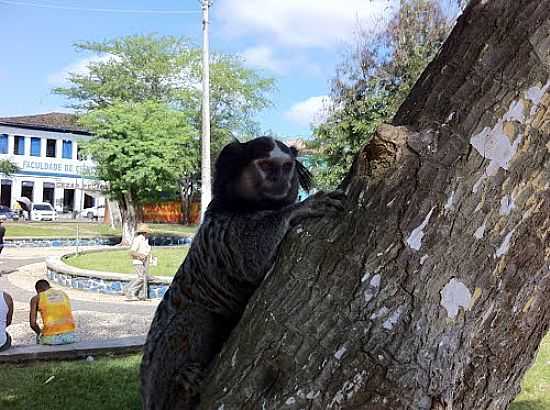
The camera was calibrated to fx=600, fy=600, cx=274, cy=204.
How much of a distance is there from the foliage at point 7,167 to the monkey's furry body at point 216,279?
45.1 meters

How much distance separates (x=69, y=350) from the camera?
757 centimetres

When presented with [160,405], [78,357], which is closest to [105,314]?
[78,357]

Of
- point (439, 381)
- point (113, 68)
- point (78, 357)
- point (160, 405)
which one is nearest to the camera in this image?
point (439, 381)

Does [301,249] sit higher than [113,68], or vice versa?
[113,68]

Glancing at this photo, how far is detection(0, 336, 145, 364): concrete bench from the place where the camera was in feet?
23.8

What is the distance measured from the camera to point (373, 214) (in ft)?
5.05

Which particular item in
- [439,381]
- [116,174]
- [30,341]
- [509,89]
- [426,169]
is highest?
[116,174]

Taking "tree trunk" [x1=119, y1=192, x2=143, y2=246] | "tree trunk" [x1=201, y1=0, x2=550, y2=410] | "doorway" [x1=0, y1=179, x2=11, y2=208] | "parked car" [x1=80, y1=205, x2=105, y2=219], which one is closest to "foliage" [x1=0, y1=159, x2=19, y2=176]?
"doorway" [x1=0, y1=179, x2=11, y2=208]

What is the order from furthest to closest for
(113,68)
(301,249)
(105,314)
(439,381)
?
(113,68), (105,314), (301,249), (439,381)

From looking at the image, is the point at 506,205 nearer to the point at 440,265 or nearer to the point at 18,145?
the point at 440,265

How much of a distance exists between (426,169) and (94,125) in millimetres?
23533

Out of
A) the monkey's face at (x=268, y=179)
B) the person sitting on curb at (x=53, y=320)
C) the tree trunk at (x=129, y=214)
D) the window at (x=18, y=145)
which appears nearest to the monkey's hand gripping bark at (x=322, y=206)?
the monkey's face at (x=268, y=179)

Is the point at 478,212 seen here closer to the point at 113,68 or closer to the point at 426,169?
→ the point at 426,169

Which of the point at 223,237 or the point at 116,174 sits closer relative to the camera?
the point at 223,237
